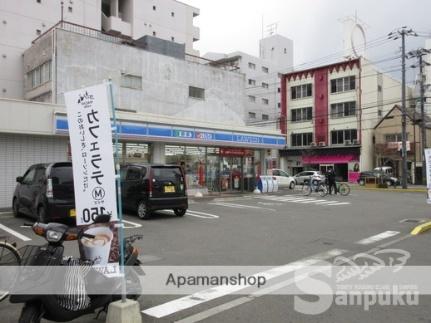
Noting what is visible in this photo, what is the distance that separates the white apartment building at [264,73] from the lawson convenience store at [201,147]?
41.6 metres

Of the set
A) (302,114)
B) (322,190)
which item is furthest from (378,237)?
(302,114)

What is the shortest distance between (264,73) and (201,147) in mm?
54044

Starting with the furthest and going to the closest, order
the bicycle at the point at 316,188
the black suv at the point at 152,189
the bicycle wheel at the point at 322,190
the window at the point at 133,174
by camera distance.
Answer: the bicycle at the point at 316,188 < the bicycle wheel at the point at 322,190 < the window at the point at 133,174 < the black suv at the point at 152,189

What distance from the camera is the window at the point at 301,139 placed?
52.8 metres

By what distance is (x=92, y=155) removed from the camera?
14.8 feet

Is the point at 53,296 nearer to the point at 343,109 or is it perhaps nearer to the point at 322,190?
the point at 322,190

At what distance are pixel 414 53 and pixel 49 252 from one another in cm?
3698

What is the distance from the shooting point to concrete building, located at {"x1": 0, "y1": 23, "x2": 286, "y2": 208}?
16.3 metres

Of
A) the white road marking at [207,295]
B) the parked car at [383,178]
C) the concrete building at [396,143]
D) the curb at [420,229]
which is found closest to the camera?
the white road marking at [207,295]

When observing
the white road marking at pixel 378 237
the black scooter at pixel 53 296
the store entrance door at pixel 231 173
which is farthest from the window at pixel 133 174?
the store entrance door at pixel 231 173

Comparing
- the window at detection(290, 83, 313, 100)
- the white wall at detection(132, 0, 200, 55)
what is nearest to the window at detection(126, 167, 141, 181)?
the white wall at detection(132, 0, 200, 55)

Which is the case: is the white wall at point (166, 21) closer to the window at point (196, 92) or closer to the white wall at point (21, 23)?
the white wall at point (21, 23)

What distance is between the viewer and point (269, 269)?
6809mm

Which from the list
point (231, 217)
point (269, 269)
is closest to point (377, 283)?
point (269, 269)
